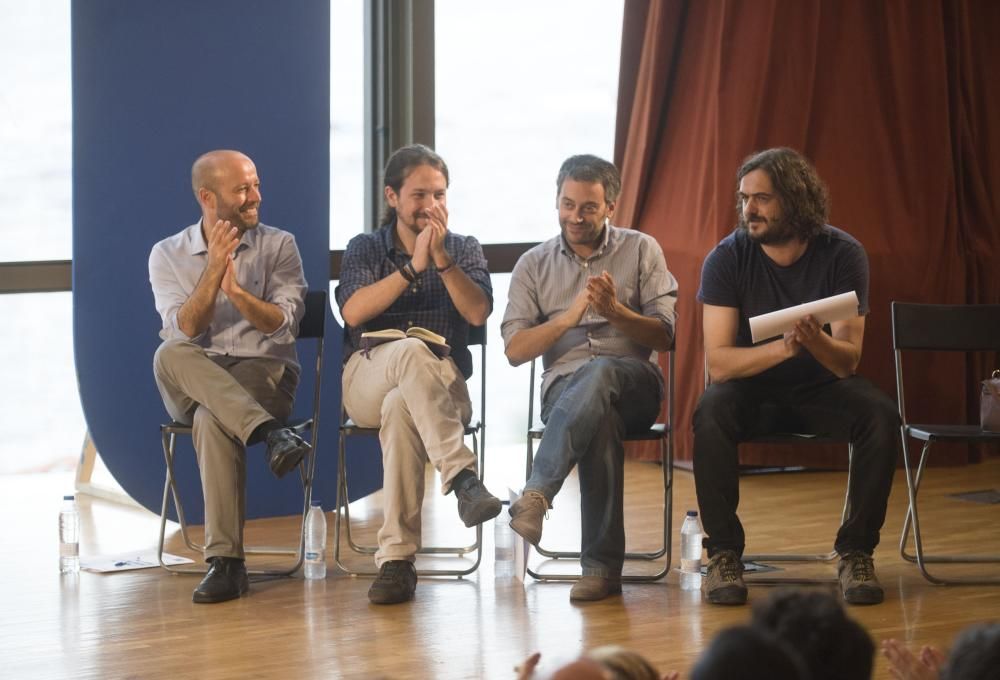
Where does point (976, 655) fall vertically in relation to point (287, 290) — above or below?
below

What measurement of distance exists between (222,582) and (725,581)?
1.46 meters

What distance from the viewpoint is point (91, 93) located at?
466 centimetres

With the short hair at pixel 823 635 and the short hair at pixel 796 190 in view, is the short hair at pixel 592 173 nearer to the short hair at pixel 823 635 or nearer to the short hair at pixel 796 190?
the short hair at pixel 796 190

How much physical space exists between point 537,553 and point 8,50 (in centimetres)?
326

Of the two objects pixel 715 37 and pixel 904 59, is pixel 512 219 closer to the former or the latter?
pixel 715 37

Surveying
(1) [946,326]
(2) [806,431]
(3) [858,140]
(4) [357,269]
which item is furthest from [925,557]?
(3) [858,140]

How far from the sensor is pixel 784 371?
12.9ft

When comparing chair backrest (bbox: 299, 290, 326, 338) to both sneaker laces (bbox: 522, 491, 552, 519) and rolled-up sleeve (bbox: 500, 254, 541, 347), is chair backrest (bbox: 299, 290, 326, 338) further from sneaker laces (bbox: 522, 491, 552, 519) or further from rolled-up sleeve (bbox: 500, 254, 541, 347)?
sneaker laces (bbox: 522, 491, 552, 519)

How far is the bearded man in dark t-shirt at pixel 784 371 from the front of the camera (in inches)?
145

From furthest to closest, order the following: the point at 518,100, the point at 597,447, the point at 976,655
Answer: the point at 518,100, the point at 597,447, the point at 976,655

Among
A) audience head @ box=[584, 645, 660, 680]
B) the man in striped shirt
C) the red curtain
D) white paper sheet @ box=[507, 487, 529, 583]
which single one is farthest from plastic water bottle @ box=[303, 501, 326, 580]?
audience head @ box=[584, 645, 660, 680]

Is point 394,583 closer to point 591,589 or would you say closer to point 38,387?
point 591,589

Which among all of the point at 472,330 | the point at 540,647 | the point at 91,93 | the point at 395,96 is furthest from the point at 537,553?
the point at 395,96

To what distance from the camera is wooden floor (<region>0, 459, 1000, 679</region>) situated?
3105 millimetres
